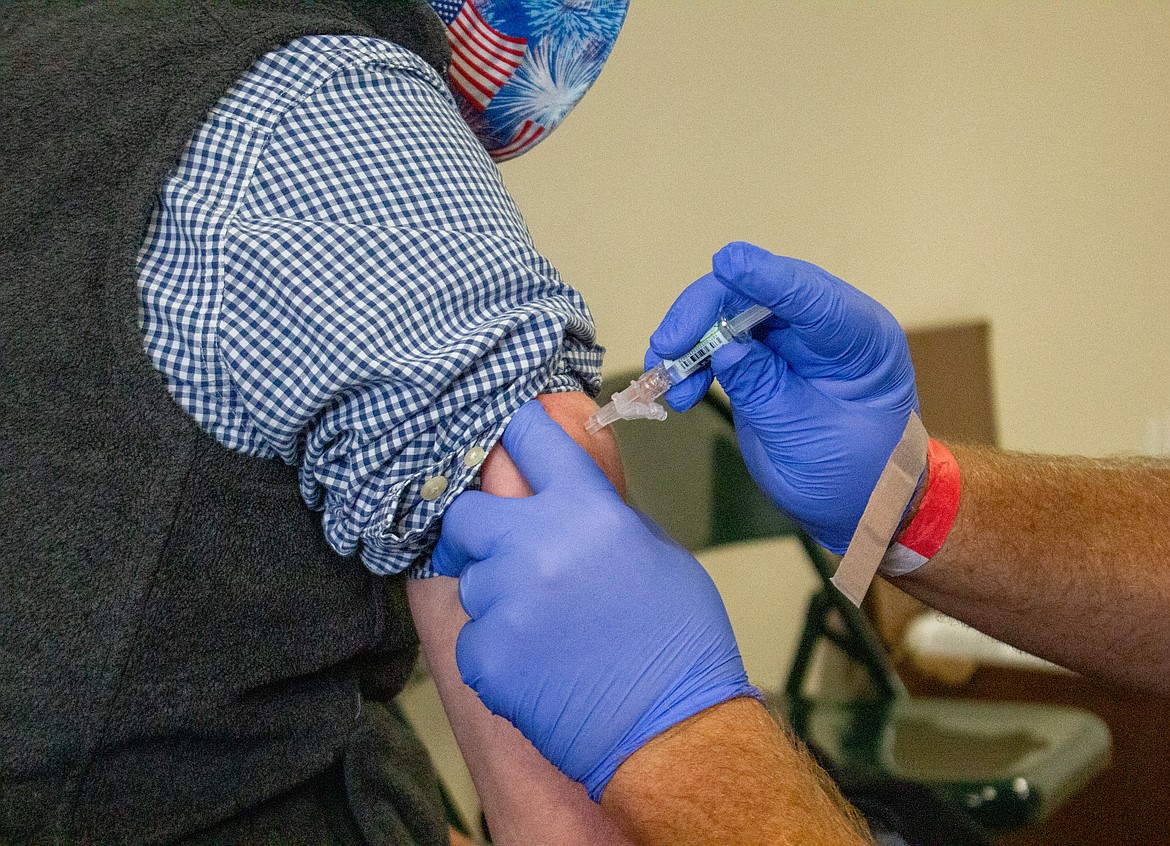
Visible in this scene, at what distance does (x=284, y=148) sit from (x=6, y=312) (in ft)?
0.82

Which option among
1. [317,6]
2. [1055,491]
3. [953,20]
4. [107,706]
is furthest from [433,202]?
[953,20]

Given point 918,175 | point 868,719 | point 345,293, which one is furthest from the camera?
point 918,175

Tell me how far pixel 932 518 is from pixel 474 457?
0.56 meters

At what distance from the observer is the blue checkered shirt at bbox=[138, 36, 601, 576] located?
0.63 metres

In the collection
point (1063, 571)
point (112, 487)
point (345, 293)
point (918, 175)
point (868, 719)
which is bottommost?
point (868, 719)

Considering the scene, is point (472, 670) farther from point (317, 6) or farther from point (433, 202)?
point (317, 6)

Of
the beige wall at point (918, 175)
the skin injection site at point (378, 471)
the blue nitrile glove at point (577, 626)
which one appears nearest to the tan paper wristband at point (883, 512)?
the skin injection site at point (378, 471)

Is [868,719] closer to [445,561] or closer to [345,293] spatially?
[445,561]

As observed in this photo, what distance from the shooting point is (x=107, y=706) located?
2.11 ft

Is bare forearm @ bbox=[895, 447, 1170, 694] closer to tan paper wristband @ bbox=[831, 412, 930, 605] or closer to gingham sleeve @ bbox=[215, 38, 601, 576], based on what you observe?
tan paper wristband @ bbox=[831, 412, 930, 605]

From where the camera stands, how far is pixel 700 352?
0.79m

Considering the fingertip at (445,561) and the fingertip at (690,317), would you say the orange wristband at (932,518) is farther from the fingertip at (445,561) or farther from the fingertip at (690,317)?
the fingertip at (445,561)

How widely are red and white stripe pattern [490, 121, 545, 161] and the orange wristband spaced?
22.4 inches

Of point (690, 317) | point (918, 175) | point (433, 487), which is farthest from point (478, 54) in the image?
point (918, 175)
